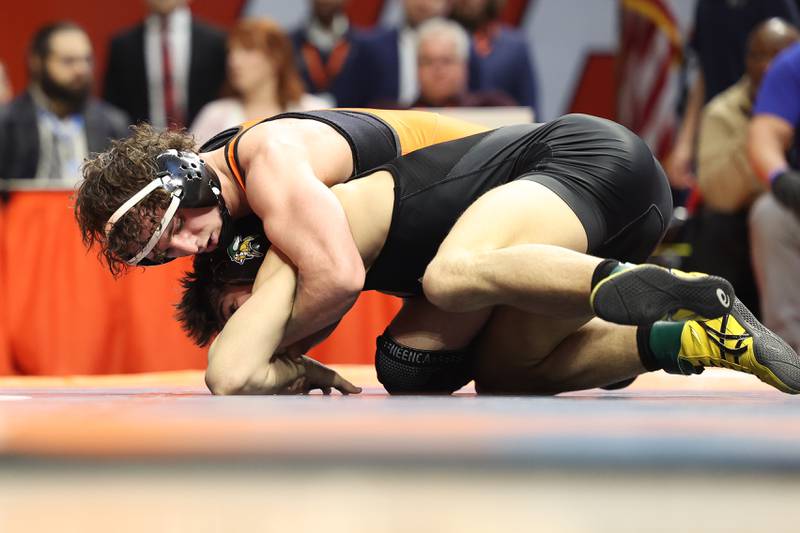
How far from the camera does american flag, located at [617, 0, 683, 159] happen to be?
6.39m

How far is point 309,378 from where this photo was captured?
2.51 m

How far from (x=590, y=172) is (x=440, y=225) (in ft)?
1.07

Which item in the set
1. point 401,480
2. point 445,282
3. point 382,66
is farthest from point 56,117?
point 401,480

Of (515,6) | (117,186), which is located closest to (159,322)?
(117,186)

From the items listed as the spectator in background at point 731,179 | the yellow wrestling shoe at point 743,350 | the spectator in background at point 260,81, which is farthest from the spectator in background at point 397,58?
the yellow wrestling shoe at point 743,350

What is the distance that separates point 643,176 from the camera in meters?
2.37

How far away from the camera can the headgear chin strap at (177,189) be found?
235 cm

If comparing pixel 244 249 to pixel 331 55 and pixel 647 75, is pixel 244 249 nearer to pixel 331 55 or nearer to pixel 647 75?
pixel 331 55

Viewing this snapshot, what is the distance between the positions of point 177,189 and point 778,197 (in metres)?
2.40

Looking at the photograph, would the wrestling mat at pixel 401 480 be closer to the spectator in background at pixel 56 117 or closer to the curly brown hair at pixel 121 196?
the curly brown hair at pixel 121 196

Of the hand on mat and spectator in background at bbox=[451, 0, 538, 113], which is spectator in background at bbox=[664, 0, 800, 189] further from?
the hand on mat

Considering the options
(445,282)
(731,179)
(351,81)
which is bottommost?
(731,179)

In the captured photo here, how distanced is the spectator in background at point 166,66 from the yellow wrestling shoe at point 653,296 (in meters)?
3.66

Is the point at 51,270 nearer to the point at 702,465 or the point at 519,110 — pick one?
the point at 519,110
